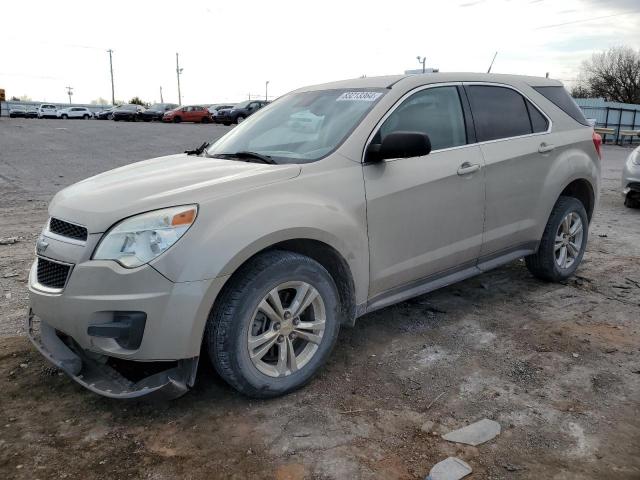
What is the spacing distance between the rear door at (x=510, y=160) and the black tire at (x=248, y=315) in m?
1.71

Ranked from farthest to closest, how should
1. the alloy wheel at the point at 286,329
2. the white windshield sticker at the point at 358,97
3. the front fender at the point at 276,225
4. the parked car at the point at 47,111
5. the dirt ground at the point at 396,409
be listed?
the parked car at the point at 47,111
the white windshield sticker at the point at 358,97
the alloy wheel at the point at 286,329
the front fender at the point at 276,225
the dirt ground at the point at 396,409

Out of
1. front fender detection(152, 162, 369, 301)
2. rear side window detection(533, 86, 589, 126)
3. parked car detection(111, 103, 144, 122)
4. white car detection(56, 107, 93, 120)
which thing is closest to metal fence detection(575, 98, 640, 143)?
parked car detection(111, 103, 144, 122)

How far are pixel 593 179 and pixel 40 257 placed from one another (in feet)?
14.8

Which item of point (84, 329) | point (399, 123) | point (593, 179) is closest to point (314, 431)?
point (84, 329)

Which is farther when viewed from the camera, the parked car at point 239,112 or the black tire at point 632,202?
the parked car at point 239,112

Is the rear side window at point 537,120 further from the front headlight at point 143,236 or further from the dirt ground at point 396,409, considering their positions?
the front headlight at point 143,236

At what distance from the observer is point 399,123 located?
11.9 ft

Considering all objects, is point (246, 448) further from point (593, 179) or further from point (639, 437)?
point (593, 179)

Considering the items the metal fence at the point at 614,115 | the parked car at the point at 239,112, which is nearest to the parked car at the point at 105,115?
the parked car at the point at 239,112

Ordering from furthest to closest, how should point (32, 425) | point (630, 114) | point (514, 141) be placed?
point (630, 114), point (514, 141), point (32, 425)

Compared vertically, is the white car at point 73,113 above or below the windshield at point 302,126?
above

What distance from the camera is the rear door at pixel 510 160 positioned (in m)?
4.09

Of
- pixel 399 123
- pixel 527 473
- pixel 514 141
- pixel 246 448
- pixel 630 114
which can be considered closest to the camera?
pixel 527 473

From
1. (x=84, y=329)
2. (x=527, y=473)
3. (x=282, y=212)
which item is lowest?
(x=527, y=473)
